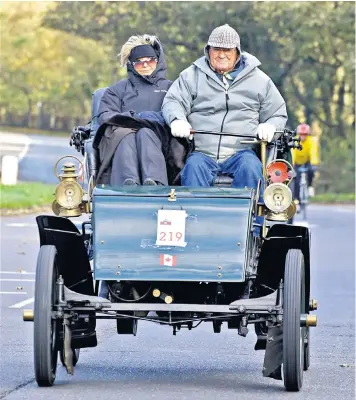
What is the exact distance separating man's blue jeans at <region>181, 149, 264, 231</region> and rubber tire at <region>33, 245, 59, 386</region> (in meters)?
1.34

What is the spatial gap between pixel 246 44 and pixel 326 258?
81.5 feet

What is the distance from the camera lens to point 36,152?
56969 mm

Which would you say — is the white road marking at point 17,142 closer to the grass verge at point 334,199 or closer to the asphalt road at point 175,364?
the grass verge at point 334,199

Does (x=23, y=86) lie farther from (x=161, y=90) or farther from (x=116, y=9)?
(x=161, y=90)

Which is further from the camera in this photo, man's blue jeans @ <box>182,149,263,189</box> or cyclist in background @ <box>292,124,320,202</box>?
cyclist in background @ <box>292,124,320,202</box>

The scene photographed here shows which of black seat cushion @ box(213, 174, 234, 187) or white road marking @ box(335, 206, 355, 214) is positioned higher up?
black seat cushion @ box(213, 174, 234, 187)

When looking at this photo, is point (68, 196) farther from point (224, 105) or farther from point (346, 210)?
point (346, 210)

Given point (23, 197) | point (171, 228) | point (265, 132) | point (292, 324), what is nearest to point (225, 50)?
point (265, 132)

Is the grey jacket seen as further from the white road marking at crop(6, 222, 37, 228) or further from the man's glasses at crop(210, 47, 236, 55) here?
the white road marking at crop(6, 222, 37, 228)

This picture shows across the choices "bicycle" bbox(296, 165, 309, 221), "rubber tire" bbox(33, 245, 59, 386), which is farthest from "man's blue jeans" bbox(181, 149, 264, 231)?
"bicycle" bbox(296, 165, 309, 221)

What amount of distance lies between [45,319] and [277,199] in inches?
68.9

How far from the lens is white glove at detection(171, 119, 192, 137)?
9.80 metres

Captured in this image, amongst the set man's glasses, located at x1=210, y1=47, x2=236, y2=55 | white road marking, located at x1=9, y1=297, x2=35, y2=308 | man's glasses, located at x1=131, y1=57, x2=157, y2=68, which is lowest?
white road marking, located at x1=9, y1=297, x2=35, y2=308

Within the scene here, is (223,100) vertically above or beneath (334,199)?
above
